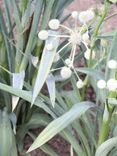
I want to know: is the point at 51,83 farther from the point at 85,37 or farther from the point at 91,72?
the point at 85,37

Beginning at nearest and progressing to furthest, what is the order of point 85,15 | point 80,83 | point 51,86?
point 85,15
point 80,83
point 51,86

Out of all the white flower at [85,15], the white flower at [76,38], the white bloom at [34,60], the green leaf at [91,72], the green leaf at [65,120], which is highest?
the white flower at [85,15]

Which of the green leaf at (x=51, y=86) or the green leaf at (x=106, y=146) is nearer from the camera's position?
the green leaf at (x=106, y=146)

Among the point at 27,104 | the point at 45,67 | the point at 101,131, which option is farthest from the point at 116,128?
the point at 27,104

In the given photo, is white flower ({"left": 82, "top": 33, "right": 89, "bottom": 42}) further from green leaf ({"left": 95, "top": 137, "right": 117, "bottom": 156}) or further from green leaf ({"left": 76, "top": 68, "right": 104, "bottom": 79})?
green leaf ({"left": 95, "top": 137, "right": 117, "bottom": 156})

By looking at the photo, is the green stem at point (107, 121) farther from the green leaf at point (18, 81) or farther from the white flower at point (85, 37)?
the green leaf at point (18, 81)

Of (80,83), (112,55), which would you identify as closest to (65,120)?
(80,83)

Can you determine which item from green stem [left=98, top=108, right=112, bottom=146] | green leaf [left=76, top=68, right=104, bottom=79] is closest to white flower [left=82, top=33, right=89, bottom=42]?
green leaf [left=76, top=68, right=104, bottom=79]

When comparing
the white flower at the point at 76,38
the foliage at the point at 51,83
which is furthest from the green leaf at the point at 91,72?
the white flower at the point at 76,38

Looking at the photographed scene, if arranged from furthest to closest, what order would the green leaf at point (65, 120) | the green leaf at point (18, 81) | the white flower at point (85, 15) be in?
the green leaf at point (18, 81)
the green leaf at point (65, 120)
the white flower at point (85, 15)

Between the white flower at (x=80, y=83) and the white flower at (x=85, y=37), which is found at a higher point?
the white flower at (x=85, y=37)

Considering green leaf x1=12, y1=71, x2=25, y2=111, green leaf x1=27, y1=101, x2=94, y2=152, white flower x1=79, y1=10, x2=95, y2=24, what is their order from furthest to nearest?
green leaf x1=12, y1=71, x2=25, y2=111 → green leaf x1=27, y1=101, x2=94, y2=152 → white flower x1=79, y1=10, x2=95, y2=24
